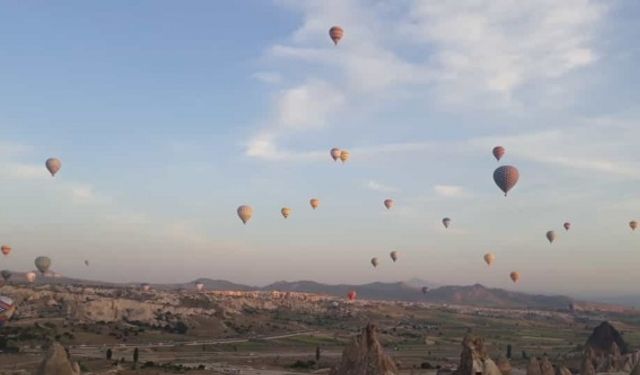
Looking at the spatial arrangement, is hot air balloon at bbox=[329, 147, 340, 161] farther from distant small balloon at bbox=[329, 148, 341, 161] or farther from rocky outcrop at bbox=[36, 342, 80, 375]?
rocky outcrop at bbox=[36, 342, 80, 375]

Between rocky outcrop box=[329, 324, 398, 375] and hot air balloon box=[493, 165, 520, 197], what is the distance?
46.4 m

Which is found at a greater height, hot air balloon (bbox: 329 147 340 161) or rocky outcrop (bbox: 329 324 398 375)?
hot air balloon (bbox: 329 147 340 161)

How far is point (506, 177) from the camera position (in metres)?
72.8

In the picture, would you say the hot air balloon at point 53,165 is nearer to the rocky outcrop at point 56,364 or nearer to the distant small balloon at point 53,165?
the distant small balloon at point 53,165

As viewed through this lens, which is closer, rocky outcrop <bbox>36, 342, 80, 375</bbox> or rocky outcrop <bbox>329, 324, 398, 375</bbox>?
rocky outcrop <bbox>36, 342, 80, 375</bbox>

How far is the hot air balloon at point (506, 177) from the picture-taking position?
239 ft

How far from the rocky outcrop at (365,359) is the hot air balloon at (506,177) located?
46370mm

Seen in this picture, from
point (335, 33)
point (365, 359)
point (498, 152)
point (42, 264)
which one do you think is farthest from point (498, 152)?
point (42, 264)

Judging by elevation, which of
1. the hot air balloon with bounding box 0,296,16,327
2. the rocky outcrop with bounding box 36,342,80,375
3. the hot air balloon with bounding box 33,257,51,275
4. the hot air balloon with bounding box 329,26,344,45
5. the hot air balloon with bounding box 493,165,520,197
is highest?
the hot air balloon with bounding box 329,26,344,45

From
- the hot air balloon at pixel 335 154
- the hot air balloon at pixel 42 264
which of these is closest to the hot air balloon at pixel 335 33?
the hot air balloon at pixel 335 154

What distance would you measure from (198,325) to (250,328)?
12.1 metres

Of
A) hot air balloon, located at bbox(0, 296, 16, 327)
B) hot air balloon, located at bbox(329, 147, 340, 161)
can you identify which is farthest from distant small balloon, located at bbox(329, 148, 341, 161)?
hot air balloon, located at bbox(0, 296, 16, 327)

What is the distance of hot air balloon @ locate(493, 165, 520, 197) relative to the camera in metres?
72.8

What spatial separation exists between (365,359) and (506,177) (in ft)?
156
